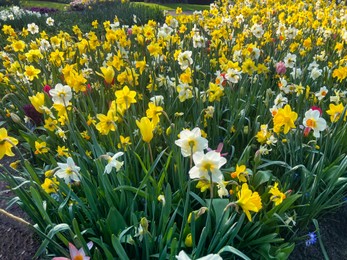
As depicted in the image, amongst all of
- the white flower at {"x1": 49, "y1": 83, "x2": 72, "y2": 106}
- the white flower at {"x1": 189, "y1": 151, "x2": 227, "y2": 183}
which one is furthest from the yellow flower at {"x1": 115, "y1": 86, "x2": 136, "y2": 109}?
the white flower at {"x1": 189, "y1": 151, "x2": 227, "y2": 183}

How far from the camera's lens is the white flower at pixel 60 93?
1.97m

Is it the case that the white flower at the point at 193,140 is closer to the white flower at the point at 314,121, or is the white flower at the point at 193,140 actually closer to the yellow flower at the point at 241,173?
the yellow flower at the point at 241,173

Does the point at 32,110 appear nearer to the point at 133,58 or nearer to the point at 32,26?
the point at 133,58

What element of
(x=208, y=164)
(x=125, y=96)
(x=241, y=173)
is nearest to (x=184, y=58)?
(x=125, y=96)

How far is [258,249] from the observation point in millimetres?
1774

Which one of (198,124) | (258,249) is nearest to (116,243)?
(258,249)

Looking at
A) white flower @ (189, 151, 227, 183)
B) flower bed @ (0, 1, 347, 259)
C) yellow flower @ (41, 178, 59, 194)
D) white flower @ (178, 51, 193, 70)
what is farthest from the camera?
white flower @ (178, 51, 193, 70)

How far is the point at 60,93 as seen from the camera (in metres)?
1.98

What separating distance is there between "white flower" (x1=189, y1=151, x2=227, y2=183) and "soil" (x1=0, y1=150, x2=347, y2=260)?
98 centimetres

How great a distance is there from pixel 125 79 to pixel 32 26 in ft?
6.31

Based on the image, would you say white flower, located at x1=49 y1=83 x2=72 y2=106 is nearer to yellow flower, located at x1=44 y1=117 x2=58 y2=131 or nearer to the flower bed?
the flower bed

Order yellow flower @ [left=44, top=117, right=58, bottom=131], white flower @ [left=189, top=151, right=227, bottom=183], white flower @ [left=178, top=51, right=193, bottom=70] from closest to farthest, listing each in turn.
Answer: white flower @ [left=189, top=151, right=227, bottom=183] → yellow flower @ [left=44, top=117, right=58, bottom=131] → white flower @ [left=178, top=51, right=193, bottom=70]

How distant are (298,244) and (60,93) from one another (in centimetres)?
151

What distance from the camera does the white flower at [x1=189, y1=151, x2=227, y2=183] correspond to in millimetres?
1286
